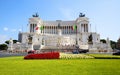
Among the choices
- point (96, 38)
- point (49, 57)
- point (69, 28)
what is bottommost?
point (49, 57)

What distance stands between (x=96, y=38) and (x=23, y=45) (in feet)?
154

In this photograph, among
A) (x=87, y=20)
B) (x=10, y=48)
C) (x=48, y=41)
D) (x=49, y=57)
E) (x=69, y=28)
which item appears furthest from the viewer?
(x=69, y=28)

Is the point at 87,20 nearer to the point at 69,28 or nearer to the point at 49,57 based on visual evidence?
the point at 69,28

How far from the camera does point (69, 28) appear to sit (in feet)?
435

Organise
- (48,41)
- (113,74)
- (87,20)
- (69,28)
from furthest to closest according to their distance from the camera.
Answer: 1. (69,28)
2. (87,20)
3. (48,41)
4. (113,74)

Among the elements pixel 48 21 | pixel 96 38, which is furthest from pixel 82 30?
pixel 48 21

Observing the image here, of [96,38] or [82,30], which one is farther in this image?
[82,30]

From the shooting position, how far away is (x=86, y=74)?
8.96 metres

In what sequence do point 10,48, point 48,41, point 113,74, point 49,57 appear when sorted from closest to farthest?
point 113,74 → point 49,57 → point 10,48 → point 48,41

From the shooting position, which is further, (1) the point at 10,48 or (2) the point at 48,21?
(2) the point at 48,21

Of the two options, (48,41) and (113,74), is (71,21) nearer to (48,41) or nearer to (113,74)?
(48,41)

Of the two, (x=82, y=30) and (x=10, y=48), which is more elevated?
(x=82, y=30)

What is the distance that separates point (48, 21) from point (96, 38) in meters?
44.3

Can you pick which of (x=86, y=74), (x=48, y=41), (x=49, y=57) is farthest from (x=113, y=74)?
(x=48, y=41)
